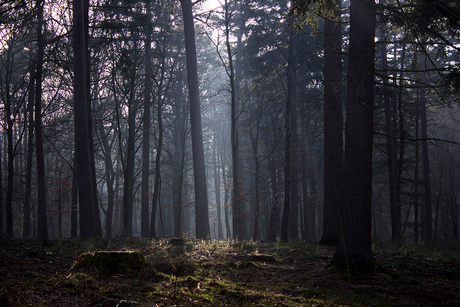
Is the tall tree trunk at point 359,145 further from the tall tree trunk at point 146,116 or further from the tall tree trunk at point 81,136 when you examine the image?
the tall tree trunk at point 146,116

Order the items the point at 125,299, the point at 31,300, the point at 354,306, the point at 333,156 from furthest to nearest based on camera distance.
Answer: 1. the point at 333,156
2. the point at 354,306
3. the point at 125,299
4. the point at 31,300

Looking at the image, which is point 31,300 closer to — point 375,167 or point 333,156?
point 333,156

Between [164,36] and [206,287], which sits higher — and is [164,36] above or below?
above

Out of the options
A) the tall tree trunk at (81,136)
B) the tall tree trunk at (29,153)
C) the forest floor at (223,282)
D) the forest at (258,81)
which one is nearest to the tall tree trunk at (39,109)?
the forest at (258,81)

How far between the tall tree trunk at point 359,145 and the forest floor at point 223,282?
59 centimetres

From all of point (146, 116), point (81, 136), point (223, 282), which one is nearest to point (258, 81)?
point (146, 116)

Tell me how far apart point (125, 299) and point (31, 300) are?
3.37 feet

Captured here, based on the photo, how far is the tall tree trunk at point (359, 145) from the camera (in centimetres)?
643

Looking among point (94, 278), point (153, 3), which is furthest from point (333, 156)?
point (153, 3)

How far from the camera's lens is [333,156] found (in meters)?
11.1

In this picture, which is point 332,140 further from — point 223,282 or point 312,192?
point 312,192

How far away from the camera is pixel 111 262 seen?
17.2 feet

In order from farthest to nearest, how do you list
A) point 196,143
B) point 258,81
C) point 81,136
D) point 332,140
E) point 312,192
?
point 312,192 → point 258,81 → point 196,143 → point 81,136 → point 332,140

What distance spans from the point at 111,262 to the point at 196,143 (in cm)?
818
